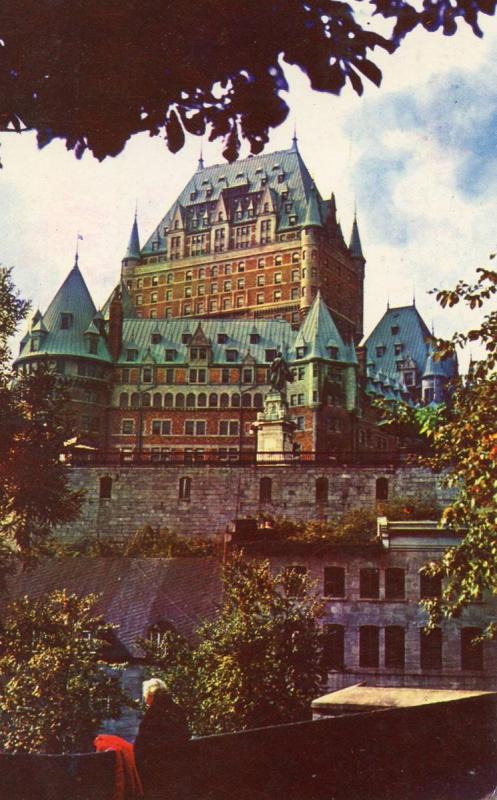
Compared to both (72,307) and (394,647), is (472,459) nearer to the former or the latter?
(394,647)

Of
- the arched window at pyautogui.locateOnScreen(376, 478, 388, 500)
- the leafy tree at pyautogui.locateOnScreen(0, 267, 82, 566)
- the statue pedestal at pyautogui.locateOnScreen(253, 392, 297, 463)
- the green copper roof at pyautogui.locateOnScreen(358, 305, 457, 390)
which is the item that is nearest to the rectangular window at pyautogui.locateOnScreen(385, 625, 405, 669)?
the arched window at pyautogui.locateOnScreen(376, 478, 388, 500)

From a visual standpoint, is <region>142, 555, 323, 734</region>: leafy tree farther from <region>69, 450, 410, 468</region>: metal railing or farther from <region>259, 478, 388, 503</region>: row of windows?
<region>69, 450, 410, 468</region>: metal railing

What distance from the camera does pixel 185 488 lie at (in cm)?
5000

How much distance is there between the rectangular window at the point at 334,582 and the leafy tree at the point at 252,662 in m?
9.85

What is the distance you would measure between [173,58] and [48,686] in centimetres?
2189

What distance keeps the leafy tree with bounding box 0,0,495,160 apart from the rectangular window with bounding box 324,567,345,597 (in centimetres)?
3411

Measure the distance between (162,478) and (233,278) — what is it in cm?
4274

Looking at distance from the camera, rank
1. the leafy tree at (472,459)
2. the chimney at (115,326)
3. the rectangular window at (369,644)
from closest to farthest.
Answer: the leafy tree at (472,459) → the rectangular window at (369,644) → the chimney at (115,326)

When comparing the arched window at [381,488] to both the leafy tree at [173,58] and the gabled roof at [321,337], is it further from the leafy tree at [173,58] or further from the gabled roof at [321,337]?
the leafy tree at [173,58]

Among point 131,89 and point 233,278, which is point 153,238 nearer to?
point 233,278

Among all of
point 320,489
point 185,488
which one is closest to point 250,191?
point 185,488

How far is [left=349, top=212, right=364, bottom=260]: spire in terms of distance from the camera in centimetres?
9288

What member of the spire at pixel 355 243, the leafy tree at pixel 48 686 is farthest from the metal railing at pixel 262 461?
the spire at pixel 355 243

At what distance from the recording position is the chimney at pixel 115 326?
248ft
